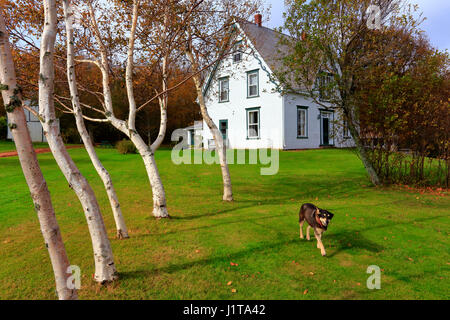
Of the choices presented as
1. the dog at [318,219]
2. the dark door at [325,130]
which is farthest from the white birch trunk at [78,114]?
the dark door at [325,130]

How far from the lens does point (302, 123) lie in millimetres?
27094

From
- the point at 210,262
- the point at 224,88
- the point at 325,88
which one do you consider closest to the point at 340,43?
the point at 325,88

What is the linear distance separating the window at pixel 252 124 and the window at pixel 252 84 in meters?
1.47

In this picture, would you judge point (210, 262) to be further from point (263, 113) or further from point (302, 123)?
point (302, 123)

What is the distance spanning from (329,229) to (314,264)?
6.72 ft

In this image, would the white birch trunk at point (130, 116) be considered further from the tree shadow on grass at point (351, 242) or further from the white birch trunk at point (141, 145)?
the tree shadow on grass at point (351, 242)

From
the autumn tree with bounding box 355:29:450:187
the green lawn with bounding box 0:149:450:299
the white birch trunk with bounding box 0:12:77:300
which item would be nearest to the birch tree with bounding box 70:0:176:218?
the green lawn with bounding box 0:149:450:299

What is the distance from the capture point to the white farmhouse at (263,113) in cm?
2517

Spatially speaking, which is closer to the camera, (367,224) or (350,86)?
(367,224)

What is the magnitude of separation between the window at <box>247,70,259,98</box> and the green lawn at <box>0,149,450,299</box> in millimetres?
16621
